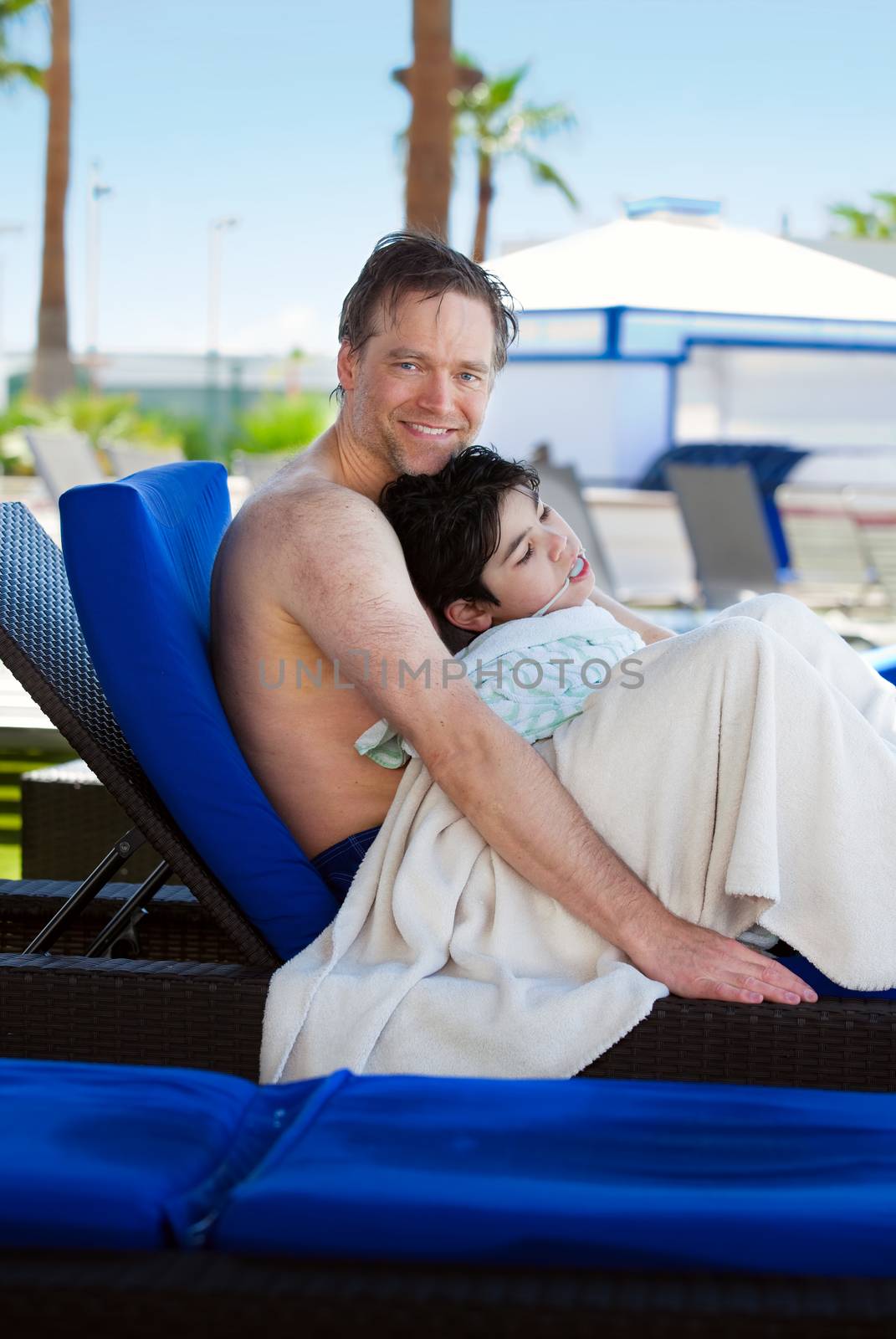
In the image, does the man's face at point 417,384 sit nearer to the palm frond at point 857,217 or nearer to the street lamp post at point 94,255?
the street lamp post at point 94,255

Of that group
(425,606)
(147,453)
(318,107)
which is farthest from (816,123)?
(425,606)

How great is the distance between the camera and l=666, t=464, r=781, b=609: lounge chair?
8.02 meters

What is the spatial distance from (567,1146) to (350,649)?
867 mm

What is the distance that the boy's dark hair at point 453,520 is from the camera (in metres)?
2.26

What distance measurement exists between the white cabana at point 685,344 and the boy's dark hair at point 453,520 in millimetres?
3122

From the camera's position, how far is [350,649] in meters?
1.97

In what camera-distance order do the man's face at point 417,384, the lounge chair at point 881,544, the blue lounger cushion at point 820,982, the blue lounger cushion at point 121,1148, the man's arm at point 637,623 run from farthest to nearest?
the lounge chair at point 881,544
the man's arm at point 637,623
the man's face at point 417,384
the blue lounger cushion at point 820,982
the blue lounger cushion at point 121,1148

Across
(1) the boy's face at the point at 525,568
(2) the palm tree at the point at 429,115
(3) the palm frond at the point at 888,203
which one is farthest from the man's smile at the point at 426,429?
(3) the palm frond at the point at 888,203

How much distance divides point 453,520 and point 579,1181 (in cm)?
127

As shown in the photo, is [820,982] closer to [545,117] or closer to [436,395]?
[436,395]

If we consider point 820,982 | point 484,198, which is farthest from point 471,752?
point 484,198

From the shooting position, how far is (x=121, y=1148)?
1.21 metres

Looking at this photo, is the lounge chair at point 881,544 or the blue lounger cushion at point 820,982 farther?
the lounge chair at point 881,544

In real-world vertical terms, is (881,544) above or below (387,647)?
below
